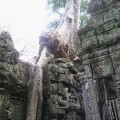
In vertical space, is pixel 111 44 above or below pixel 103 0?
below

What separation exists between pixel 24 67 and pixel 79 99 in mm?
1648

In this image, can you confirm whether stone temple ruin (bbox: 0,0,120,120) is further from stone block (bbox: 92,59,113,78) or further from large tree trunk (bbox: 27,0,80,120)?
large tree trunk (bbox: 27,0,80,120)

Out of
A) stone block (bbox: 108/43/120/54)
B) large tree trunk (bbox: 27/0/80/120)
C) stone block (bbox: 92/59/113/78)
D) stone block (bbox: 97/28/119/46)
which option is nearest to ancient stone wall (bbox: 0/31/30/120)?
large tree trunk (bbox: 27/0/80/120)

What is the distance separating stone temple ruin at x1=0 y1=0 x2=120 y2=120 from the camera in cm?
316

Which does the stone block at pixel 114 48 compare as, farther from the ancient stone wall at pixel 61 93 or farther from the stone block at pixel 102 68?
the ancient stone wall at pixel 61 93

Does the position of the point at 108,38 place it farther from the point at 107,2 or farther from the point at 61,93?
the point at 61,93

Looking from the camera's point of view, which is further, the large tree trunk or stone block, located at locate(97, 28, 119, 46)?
the large tree trunk

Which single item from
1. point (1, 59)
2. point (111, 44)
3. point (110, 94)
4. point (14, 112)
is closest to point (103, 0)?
point (111, 44)

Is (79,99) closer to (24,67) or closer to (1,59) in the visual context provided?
(24,67)

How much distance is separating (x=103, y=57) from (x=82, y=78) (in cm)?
111

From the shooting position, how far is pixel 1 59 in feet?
15.6

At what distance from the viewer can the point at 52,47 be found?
7320mm

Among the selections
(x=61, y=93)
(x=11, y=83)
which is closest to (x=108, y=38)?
(x=11, y=83)

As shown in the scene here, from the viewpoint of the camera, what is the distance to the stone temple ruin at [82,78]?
316 cm
